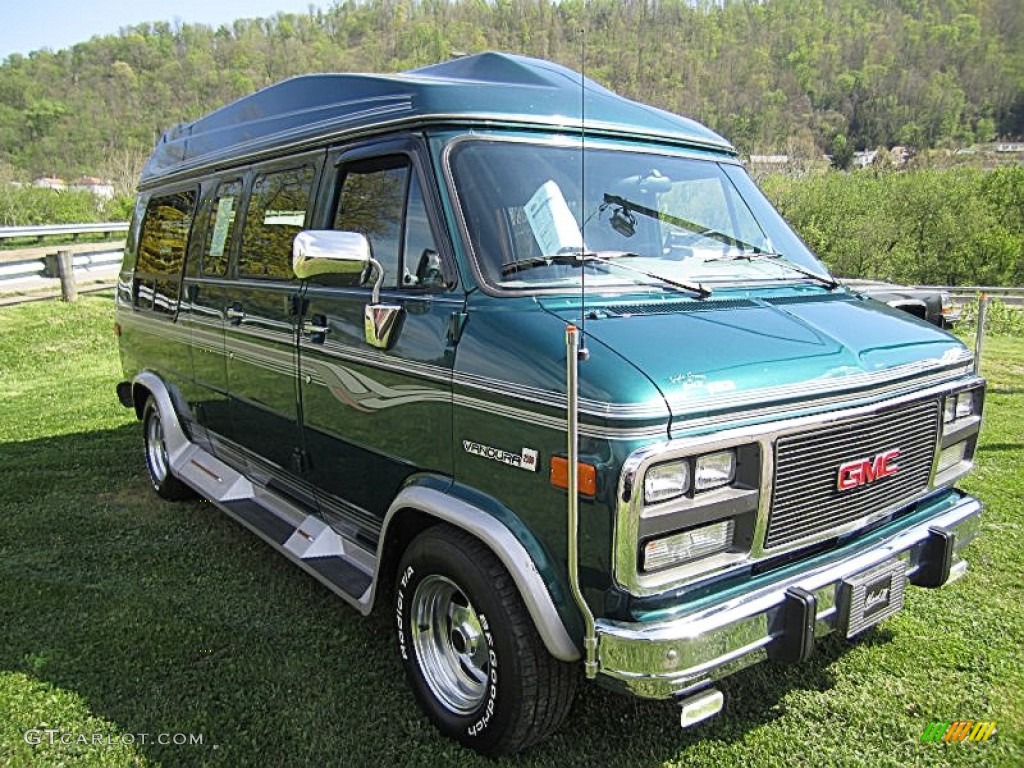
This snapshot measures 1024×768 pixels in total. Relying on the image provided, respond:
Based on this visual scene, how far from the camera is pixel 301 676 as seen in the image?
3.60 meters

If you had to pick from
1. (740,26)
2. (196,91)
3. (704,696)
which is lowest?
(704,696)

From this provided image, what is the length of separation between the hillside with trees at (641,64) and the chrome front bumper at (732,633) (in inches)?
82.7

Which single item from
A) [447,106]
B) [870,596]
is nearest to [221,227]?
[447,106]

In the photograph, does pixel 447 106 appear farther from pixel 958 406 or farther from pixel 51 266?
pixel 51 266

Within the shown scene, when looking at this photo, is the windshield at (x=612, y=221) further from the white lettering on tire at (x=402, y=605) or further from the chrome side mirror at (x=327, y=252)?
the white lettering on tire at (x=402, y=605)

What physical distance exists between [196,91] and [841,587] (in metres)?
53.5

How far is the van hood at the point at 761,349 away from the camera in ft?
8.27

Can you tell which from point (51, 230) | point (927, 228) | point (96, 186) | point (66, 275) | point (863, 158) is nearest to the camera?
point (66, 275)

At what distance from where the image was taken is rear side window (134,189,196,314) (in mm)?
5504

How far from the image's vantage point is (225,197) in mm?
4926

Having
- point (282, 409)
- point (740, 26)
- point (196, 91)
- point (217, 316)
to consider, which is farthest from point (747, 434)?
point (196, 91)

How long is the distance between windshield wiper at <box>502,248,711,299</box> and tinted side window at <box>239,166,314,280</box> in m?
1.50

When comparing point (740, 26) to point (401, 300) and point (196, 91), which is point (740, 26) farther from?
point (196, 91)

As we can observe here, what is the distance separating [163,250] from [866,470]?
16.6 feet
